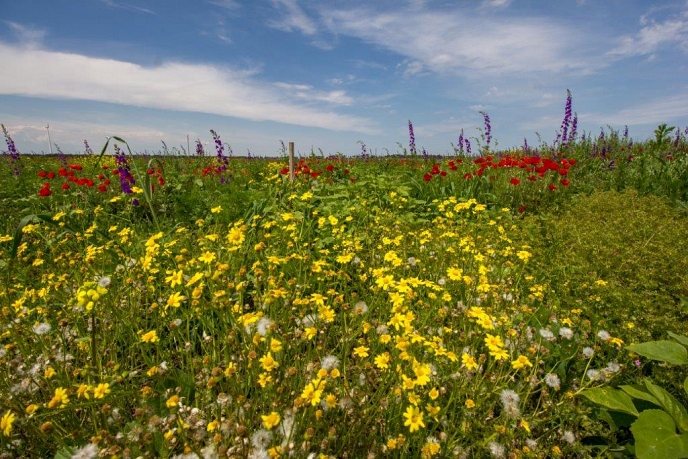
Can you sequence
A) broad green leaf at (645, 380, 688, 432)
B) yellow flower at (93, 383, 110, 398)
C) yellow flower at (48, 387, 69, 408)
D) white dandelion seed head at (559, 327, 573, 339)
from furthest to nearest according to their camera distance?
white dandelion seed head at (559, 327, 573, 339)
broad green leaf at (645, 380, 688, 432)
yellow flower at (93, 383, 110, 398)
yellow flower at (48, 387, 69, 408)

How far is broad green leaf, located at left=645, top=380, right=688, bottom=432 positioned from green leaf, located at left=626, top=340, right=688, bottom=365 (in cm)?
14

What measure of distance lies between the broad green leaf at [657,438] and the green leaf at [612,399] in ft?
0.56

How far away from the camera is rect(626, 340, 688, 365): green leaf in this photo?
5.24ft

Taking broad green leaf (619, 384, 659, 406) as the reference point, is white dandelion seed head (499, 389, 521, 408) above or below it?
below

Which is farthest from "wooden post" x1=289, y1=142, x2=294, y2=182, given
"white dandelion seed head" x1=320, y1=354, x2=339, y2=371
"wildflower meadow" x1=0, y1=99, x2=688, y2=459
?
"white dandelion seed head" x1=320, y1=354, x2=339, y2=371

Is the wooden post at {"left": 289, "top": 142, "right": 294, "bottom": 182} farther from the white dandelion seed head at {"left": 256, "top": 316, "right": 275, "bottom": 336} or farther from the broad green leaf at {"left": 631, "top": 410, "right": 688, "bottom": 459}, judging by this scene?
the broad green leaf at {"left": 631, "top": 410, "right": 688, "bottom": 459}

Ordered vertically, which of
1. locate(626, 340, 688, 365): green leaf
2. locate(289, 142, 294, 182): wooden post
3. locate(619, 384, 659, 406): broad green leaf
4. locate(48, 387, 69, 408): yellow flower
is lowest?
locate(619, 384, 659, 406): broad green leaf

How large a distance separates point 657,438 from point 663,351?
451 millimetres

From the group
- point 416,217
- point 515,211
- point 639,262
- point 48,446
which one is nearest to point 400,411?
point 48,446

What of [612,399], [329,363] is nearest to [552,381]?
[612,399]

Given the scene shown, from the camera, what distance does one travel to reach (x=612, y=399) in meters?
1.61

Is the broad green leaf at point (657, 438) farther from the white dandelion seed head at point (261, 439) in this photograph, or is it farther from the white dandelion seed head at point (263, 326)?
the white dandelion seed head at point (263, 326)

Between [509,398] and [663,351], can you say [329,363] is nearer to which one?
[509,398]

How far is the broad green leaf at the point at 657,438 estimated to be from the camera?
4.29 feet
